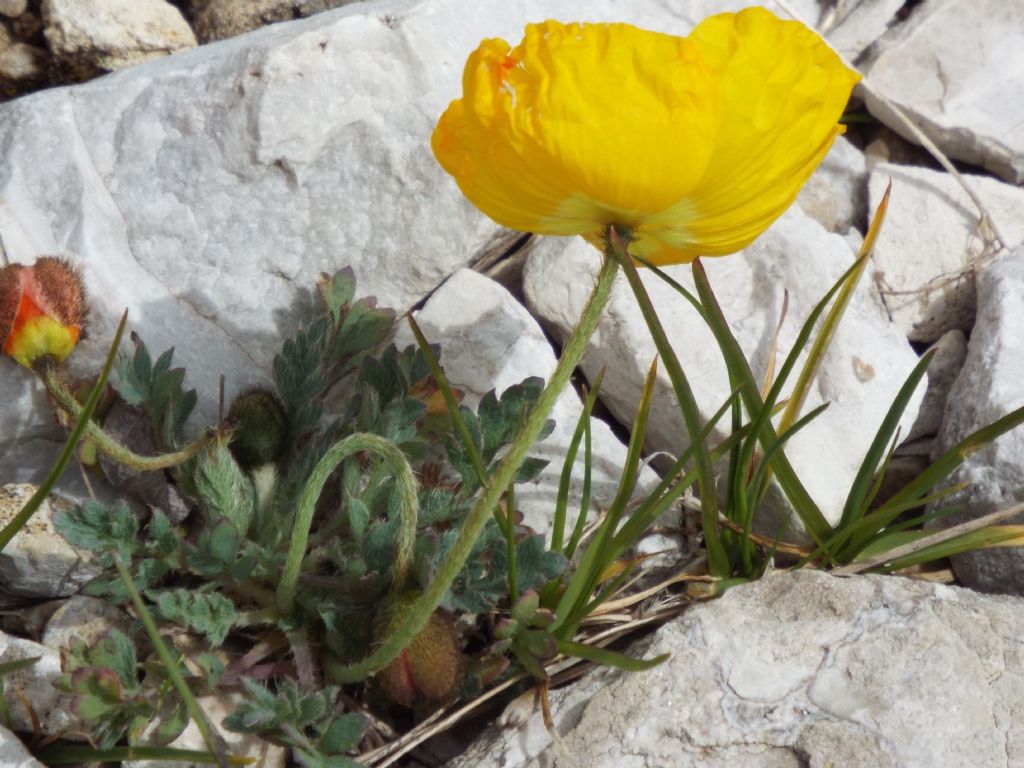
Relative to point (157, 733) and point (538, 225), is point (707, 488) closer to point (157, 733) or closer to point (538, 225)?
point (538, 225)

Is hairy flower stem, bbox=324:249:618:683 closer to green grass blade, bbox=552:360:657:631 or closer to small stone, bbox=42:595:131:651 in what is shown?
green grass blade, bbox=552:360:657:631

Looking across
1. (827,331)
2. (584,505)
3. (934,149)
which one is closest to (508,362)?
(584,505)

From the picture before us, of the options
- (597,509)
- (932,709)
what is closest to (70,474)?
(597,509)

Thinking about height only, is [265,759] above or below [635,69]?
below

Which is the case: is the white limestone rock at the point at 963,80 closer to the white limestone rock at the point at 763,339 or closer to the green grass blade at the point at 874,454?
the white limestone rock at the point at 763,339

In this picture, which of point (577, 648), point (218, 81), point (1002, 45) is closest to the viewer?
point (577, 648)

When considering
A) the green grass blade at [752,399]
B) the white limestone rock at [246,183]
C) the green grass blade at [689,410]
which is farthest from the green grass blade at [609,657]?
the white limestone rock at [246,183]

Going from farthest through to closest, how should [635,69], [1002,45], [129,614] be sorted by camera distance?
[1002,45] < [129,614] < [635,69]
